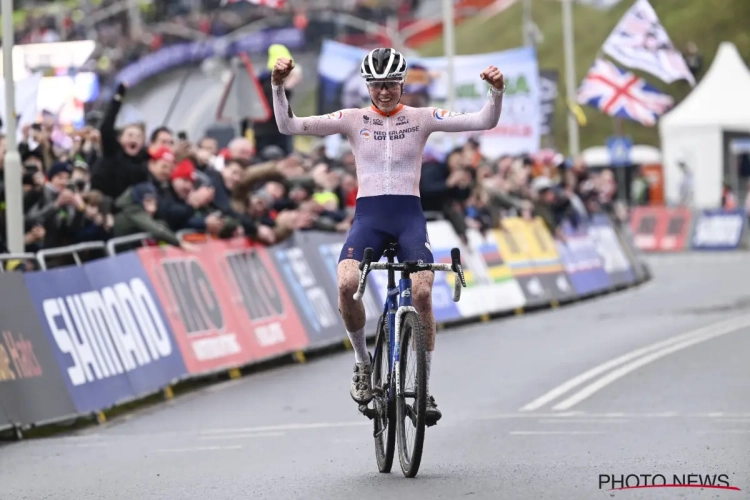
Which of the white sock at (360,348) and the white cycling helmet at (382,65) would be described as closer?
the white cycling helmet at (382,65)

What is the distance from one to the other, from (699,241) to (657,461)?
3392 cm

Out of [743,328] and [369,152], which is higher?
[369,152]

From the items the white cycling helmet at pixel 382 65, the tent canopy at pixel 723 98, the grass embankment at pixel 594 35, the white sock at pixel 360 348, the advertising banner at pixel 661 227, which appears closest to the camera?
the white cycling helmet at pixel 382 65

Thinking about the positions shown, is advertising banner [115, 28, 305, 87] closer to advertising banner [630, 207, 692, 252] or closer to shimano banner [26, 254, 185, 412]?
advertising banner [630, 207, 692, 252]

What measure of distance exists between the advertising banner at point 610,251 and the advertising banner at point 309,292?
10922mm

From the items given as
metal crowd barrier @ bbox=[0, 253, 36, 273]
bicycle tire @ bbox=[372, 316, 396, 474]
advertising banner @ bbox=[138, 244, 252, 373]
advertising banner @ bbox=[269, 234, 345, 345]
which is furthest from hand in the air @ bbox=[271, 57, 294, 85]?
advertising banner @ bbox=[269, 234, 345, 345]

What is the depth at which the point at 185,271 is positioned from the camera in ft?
53.3

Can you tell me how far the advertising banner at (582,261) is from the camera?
2758cm

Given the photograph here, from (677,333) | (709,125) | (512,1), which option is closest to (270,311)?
(677,333)

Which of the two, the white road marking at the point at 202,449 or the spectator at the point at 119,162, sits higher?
the spectator at the point at 119,162

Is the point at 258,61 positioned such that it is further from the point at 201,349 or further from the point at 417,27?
the point at 201,349

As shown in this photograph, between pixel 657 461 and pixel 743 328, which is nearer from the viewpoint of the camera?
pixel 657 461

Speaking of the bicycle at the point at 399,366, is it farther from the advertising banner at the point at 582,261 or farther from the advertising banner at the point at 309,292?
the advertising banner at the point at 582,261

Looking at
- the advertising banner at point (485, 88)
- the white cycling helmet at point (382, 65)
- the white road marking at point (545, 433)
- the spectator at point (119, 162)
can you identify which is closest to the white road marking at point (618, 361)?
the white road marking at point (545, 433)
